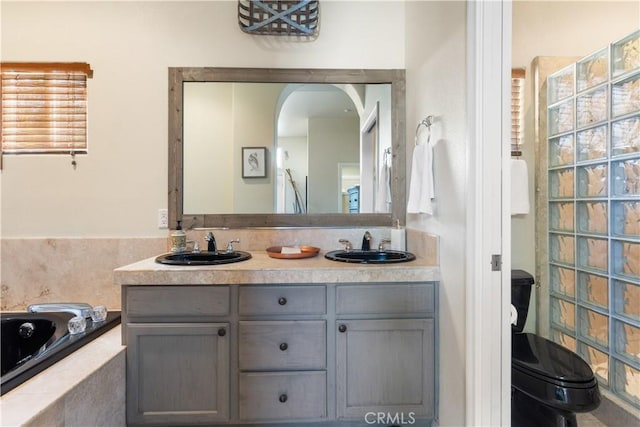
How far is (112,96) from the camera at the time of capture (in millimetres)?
1985

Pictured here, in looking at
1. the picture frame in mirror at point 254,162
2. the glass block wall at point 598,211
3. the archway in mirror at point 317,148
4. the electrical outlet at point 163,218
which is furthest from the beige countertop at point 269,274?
the glass block wall at point 598,211

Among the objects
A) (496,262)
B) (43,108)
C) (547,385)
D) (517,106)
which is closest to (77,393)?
(496,262)

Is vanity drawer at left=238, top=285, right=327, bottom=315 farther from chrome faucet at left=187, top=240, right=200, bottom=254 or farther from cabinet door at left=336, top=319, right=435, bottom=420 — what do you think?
chrome faucet at left=187, top=240, right=200, bottom=254

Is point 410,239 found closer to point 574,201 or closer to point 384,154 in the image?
point 384,154

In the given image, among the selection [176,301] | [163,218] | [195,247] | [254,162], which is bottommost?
[176,301]

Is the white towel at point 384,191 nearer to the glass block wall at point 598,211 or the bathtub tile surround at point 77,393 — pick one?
the glass block wall at point 598,211

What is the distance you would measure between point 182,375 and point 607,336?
231 centimetres

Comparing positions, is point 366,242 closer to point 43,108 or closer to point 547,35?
point 547,35

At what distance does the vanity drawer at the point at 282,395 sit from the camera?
147cm

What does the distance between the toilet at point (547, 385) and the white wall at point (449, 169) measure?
370mm

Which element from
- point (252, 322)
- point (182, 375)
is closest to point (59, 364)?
Result: point (182, 375)

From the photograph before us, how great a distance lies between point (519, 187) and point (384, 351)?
1188 mm

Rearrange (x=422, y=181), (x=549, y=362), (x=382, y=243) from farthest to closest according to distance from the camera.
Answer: (x=382, y=243) < (x=422, y=181) < (x=549, y=362)

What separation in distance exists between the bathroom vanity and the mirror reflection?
671 mm
